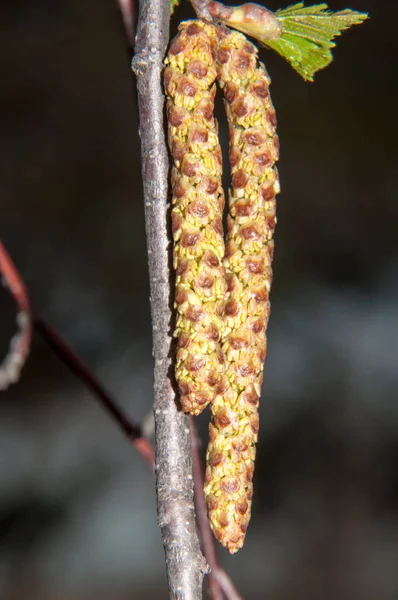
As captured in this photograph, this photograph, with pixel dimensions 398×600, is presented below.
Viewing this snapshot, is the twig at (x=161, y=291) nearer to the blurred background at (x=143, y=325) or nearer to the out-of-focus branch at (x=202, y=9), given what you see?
the out-of-focus branch at (x=202, y=9)

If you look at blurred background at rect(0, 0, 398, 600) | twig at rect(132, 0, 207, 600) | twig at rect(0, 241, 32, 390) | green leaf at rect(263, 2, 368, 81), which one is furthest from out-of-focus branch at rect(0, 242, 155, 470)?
blurred background at rect(0, 0, 398, 600)

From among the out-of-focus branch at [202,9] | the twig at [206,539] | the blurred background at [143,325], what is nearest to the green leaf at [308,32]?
the out-of-focus branch at [202,9]

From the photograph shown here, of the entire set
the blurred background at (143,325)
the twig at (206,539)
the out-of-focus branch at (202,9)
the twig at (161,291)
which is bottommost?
the blurred background at (143,325)

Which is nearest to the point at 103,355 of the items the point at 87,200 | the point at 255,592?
the point at 87,200

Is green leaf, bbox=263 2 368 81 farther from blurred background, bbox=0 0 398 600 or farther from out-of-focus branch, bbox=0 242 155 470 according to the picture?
blurred background, bbox=0 0 398 600

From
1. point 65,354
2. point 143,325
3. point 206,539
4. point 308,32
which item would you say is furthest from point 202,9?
point 143,325

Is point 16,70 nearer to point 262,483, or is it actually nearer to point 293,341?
point 293,341
